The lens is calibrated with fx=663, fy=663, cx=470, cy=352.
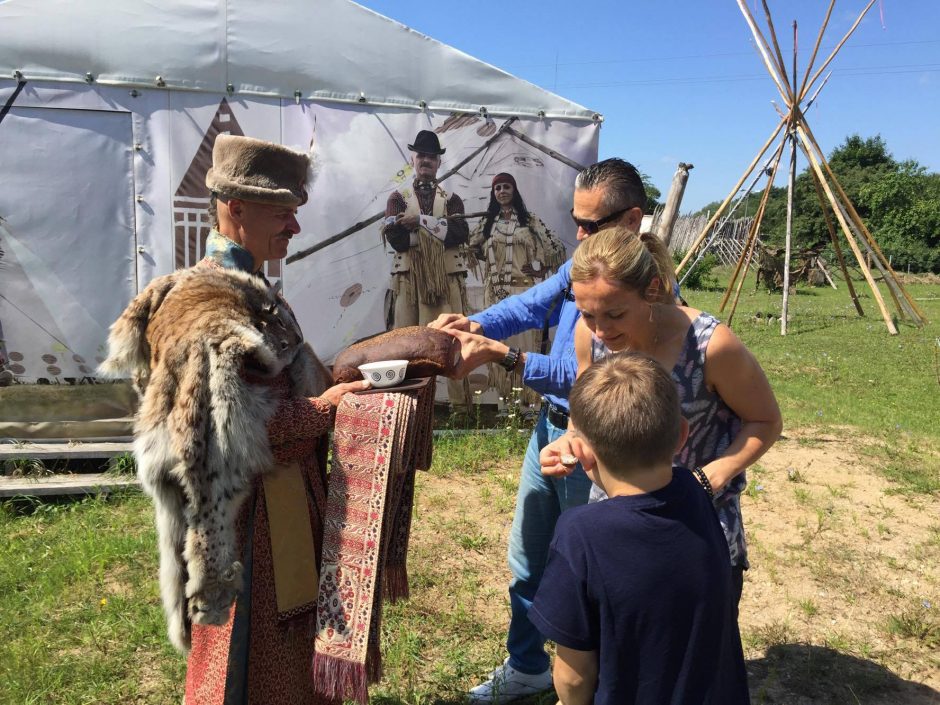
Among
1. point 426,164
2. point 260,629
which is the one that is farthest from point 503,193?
point 260,629

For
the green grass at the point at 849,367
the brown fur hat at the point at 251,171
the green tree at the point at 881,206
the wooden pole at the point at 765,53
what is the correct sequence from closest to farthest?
the brown fur hat at the point at 251,171 < the green grass at the point at 849,367 < the wooden pole at the point at 765,53 < the green tree at the point at 881,206

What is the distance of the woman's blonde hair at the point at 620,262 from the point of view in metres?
1.84

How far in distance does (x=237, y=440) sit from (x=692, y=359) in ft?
4.23

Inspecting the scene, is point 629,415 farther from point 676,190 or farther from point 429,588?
point 676,190

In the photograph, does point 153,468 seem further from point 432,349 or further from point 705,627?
point 705,627

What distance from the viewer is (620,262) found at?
6.01 ft

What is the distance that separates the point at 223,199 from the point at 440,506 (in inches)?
128

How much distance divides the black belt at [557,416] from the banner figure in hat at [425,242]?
3.37 meters

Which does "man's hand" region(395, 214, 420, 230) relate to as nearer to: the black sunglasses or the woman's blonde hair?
the black sunglasses

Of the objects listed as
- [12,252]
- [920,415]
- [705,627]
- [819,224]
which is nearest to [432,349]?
[705,627]

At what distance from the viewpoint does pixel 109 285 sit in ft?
16.9

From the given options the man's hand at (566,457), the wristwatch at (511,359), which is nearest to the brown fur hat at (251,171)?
the wristwatch at (511,359)

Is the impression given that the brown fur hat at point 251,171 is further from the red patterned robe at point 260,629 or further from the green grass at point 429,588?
the green grass at point 429,588

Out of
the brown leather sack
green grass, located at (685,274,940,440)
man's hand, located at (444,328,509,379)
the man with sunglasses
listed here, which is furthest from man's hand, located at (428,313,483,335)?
green grass, located at (685,274,940,440)
